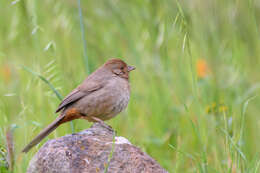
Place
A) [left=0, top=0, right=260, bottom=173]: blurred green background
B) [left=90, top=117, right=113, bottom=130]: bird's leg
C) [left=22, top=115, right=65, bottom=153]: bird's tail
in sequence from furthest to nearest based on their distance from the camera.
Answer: [left=0, top=0, right=260, bottom=173]: blurred green background → [left=90, top=117, right=113, bottom=130]: bird's leg → [left=22, top=115, right=65, bottom=153]: bird's tail

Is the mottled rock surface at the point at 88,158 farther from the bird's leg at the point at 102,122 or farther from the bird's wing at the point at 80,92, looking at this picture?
the bird's wing at the point at 80,92

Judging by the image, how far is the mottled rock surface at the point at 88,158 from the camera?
3182 mm

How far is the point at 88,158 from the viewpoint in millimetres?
3277

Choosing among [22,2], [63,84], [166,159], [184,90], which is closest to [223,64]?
[184,90]

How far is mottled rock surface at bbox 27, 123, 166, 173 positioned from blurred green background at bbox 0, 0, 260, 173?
91cm

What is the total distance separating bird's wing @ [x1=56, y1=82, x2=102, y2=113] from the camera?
4.57 m

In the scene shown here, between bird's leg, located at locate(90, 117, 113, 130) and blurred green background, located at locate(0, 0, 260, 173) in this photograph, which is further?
blurred green background, located at locate(0, 0, 260, 173)

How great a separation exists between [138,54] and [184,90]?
0.80m

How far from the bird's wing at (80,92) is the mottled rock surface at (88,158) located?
3.69 feet

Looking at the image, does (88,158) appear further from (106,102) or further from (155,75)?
(155,75)

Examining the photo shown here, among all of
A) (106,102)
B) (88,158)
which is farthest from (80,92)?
(88,158)

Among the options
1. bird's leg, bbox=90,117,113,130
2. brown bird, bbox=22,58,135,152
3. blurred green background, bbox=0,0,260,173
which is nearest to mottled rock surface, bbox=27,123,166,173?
bird's leg, bbox=90,117,113,130

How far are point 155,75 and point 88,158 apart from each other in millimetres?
3225

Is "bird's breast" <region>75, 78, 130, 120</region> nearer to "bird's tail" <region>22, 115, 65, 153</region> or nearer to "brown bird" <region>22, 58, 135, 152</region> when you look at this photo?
"brown bird" <region>22, 58, 135, 152</region>
